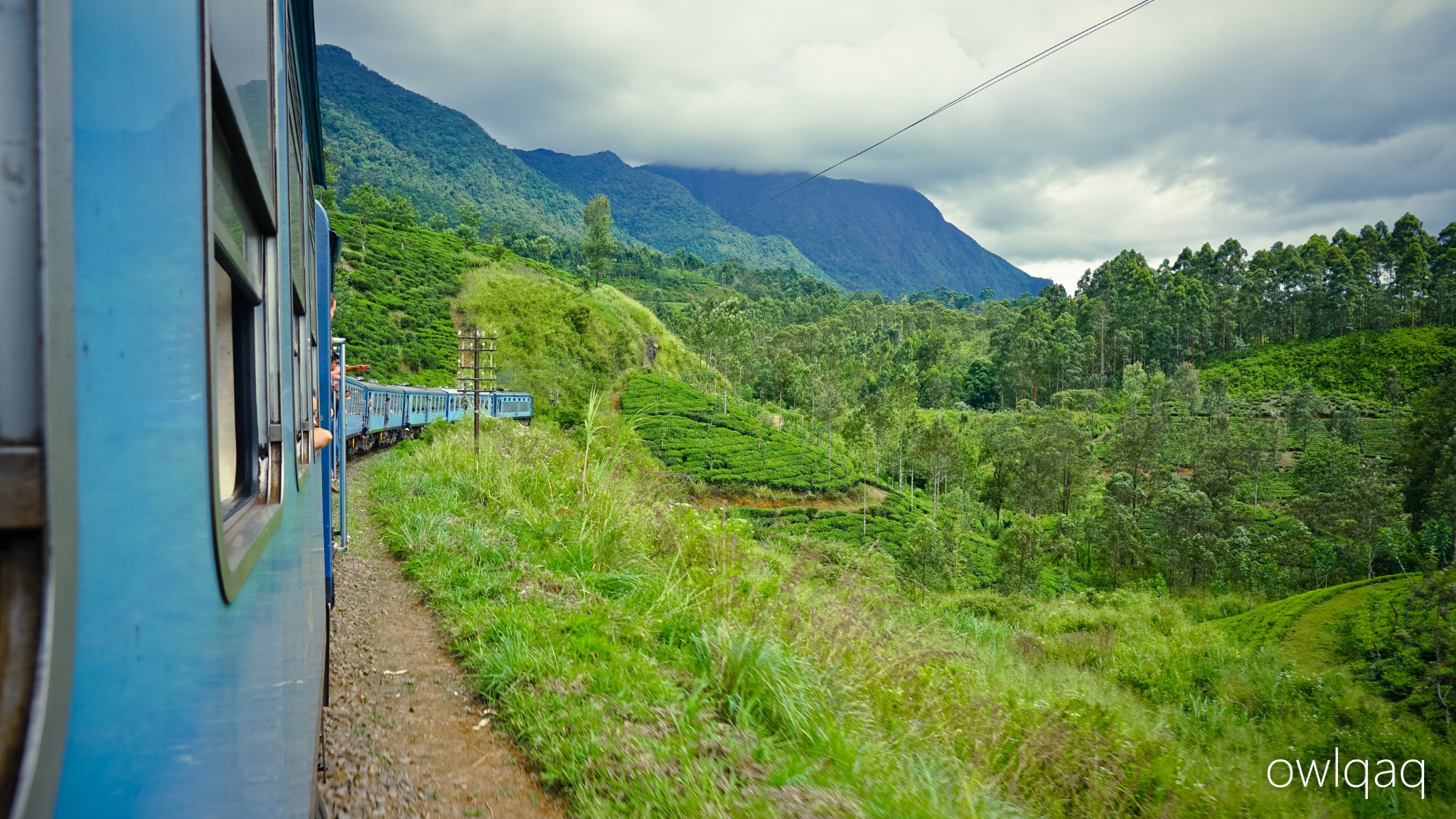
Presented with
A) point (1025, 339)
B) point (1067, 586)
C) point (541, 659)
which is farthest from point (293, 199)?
Answer: point (1025, 339)

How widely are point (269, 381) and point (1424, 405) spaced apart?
68.2 m

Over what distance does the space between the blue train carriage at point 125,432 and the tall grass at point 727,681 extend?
2623 millimetres

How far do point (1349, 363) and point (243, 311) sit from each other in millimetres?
89777

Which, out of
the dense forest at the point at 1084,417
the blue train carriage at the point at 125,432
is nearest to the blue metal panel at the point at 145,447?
the blue train carriage at the point at 125,432

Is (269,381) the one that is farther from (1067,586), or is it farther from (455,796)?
(1067,586)

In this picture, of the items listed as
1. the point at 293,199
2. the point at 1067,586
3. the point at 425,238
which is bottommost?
the point at 1067,586

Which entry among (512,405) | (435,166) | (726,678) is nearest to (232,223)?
(726,678)

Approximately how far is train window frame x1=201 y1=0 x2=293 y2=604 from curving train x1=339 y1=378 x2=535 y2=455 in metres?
10.5

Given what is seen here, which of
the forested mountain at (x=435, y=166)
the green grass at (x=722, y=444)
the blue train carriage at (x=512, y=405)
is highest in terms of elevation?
the forested mountain at (x=435, y=166)

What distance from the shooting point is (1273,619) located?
24.7m

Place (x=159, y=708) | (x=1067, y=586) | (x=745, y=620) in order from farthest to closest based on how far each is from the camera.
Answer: (x=1067, y=586)
(x=745, y=620)
(x=159, y=708)

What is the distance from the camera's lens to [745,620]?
5.01 m

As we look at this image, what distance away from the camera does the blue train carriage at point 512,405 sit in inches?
1125

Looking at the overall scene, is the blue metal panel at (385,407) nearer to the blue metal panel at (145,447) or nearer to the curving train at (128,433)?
the curving train at (128,433)
